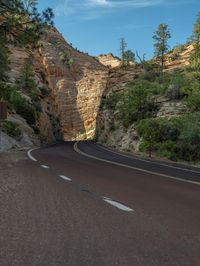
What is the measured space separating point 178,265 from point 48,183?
316 inches

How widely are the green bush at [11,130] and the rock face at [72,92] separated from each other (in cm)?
5134

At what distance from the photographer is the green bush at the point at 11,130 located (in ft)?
174

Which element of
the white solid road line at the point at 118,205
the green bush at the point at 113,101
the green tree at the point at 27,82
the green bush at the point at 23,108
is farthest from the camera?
the green tree at the point at 27,82

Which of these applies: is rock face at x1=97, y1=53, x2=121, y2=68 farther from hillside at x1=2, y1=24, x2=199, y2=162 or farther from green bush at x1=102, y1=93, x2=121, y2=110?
green bush at x1=102, y1=93, x2=121, y2=110

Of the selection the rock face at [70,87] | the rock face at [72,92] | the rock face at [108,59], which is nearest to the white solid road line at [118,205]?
the rock face at [70,87]

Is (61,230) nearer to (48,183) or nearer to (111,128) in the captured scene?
(48,183)

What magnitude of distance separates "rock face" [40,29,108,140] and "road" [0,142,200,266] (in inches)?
3770

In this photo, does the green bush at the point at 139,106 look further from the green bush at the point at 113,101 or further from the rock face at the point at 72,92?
the rock face at the point at 72,92

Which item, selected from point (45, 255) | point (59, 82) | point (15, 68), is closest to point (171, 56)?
point (59, 82)

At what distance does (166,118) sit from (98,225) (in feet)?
130

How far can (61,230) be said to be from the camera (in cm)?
629

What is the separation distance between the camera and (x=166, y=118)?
45656 millimetres

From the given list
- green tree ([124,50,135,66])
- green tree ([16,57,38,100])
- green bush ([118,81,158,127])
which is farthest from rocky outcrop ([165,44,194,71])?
green bush ([118,81,158,127])

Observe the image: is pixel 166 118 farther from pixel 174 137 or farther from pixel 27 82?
pixel 27 82
